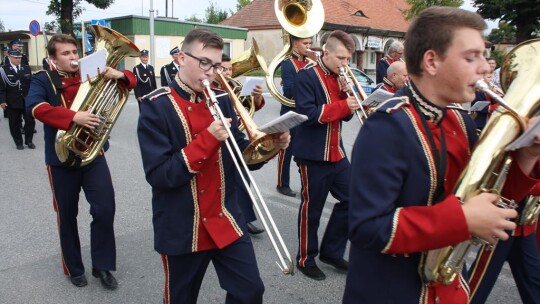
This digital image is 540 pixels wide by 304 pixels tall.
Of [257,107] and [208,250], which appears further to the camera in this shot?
[257,107]

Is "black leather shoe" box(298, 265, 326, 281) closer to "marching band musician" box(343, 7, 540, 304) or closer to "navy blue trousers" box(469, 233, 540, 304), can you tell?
"navy blue trousers" box(469, 233, 540, 304)

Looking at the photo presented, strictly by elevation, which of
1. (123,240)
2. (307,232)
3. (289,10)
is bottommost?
(123,240)

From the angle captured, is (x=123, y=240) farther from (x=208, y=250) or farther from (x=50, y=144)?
(x=208, y=250)

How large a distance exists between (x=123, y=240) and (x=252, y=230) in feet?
4.06

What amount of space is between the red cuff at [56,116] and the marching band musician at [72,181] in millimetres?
58

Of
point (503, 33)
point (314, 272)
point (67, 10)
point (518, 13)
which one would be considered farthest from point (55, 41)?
point (503, 33)

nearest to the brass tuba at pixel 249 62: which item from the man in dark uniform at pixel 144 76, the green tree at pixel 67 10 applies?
the man in dark uniform at pixel 144 76

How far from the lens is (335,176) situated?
154 inches

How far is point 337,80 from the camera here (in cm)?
392

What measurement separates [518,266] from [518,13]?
89.9ft

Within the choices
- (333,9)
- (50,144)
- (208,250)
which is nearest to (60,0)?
(333,9)

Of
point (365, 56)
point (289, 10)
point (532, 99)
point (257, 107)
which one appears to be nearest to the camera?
point (532, 99)

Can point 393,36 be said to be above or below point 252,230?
above

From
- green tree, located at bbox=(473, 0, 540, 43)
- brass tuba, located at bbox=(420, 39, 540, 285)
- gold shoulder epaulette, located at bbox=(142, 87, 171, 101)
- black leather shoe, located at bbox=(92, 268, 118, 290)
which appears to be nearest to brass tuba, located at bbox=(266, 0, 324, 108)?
black leather shoe, located at bbox=(92, 268, 118, 290)
